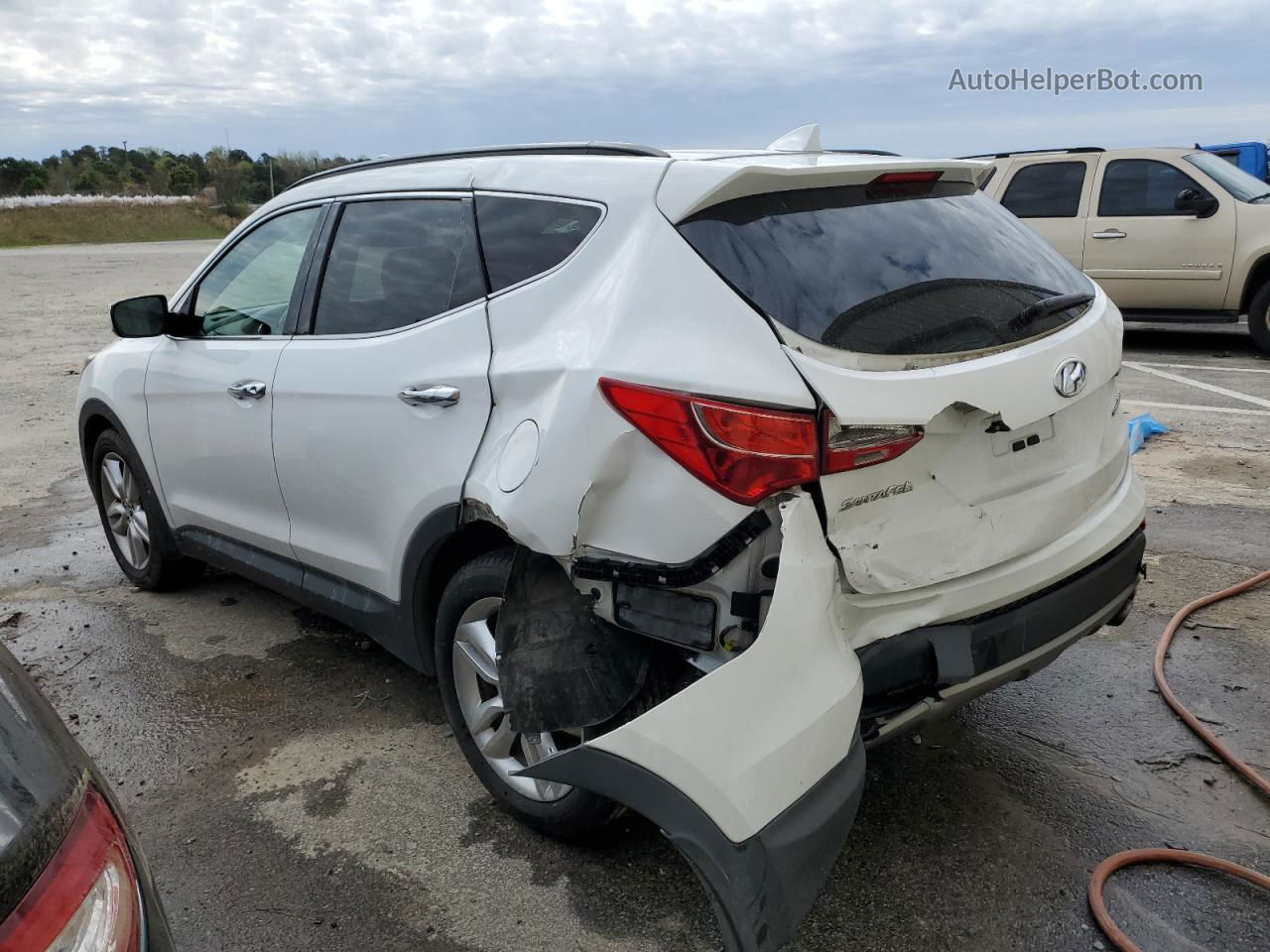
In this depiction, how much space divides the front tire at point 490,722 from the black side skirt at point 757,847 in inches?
19.7

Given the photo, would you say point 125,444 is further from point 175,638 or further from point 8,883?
point 8,883

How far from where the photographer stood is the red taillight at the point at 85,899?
47.6 inches

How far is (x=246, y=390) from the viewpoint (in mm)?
3588

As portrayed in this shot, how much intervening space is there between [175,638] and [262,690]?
76 cm

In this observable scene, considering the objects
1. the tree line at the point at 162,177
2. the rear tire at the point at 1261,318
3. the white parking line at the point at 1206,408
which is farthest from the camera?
the tree line at the point at 162,177

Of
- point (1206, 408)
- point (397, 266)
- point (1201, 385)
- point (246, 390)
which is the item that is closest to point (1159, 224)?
point (1201, 385)

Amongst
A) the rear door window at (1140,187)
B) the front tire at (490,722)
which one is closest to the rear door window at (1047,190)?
the rear door window at (1140,187)

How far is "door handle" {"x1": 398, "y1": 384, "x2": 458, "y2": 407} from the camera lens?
8.98ft

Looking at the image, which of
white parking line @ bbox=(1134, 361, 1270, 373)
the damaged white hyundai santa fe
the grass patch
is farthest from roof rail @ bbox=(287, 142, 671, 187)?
the grass patch

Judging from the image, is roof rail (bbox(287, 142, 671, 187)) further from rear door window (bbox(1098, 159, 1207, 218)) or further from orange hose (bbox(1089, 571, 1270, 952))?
rear door window (bbox(1098, 159, 1207, 218))

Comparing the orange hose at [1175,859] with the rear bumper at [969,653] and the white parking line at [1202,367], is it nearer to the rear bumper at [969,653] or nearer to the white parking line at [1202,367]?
the rear bumper at [969,653]

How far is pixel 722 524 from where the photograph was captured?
7.13 ft

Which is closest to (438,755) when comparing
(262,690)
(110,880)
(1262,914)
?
(262,690)

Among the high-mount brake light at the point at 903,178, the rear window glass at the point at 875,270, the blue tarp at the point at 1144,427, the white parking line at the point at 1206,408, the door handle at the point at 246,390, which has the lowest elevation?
the white parking line at the point at 1206,408
